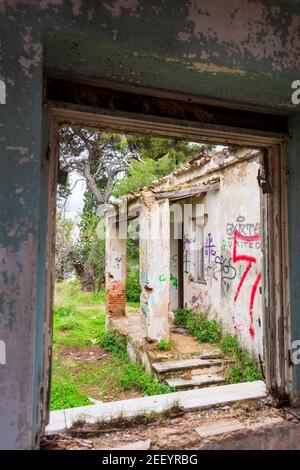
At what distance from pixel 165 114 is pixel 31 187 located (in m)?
1.20

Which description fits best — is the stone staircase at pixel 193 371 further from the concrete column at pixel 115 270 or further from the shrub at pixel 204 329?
the concrete column at pixel 115 270

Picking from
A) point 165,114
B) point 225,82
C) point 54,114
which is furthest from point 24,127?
point 225,82

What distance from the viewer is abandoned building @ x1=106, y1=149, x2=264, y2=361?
5844 mm

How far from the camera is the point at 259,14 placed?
2172mm

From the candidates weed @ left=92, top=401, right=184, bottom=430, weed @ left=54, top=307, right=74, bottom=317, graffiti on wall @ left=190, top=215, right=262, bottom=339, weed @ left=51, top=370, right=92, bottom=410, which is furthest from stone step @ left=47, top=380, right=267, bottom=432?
weed @ left=54, top=307, right=74, bottom=317

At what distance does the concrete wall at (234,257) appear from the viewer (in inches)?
225

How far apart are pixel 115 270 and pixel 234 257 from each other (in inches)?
165

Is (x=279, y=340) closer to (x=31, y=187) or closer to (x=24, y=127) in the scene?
(x=31, y=187)

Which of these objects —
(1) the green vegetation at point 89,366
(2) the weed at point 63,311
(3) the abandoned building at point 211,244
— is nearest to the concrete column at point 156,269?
(3) the abandoned building at point 211,244

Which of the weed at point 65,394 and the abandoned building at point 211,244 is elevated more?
the abandoned building at point 211,244

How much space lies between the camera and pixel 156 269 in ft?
22.4

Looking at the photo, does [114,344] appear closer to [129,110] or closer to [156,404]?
[156,404]

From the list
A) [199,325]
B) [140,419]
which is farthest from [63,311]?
[140,419]

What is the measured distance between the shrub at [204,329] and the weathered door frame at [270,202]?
4.26 meters
